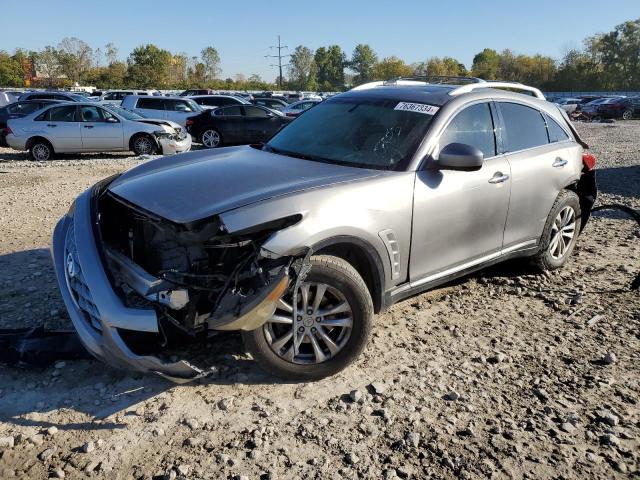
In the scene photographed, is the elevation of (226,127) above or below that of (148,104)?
below

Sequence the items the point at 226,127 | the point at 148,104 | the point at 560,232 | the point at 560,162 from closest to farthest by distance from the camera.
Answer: the point at 560,162
the point at 560,232
the point at 226,127
the point at 148,104

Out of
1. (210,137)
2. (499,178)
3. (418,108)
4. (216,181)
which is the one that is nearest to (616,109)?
(210,137)

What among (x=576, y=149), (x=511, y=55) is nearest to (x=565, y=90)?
(x=511, y=55)

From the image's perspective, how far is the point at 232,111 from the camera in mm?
17750

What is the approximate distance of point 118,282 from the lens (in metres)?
3.11

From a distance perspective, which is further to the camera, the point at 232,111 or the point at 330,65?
the point at 330,65

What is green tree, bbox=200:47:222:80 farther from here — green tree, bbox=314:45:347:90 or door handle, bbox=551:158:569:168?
door handle, bbox=551:158:569:168

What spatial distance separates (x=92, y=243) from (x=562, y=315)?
3614 mm

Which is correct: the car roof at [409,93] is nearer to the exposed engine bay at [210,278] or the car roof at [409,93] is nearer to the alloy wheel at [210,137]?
the exposed engine bay at [210,278]

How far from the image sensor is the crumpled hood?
310cm

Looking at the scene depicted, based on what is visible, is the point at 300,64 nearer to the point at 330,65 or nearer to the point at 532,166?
the point at 330,65

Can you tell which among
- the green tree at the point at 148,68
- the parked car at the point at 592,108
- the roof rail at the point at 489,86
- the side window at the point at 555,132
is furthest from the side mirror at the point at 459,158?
the green tree at the point at 148,68

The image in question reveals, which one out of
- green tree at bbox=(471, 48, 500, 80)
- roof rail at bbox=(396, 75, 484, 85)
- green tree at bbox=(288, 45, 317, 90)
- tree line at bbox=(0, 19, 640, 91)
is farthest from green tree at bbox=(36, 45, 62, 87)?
roof rail at bbox=(396, 75, 484, 85)

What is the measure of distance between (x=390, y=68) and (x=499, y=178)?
13591 cm
